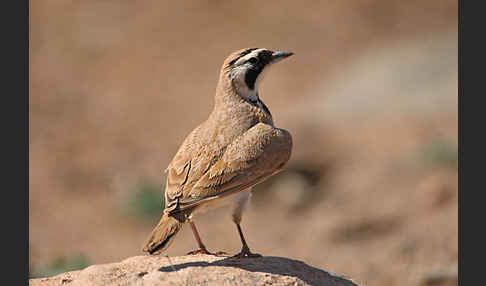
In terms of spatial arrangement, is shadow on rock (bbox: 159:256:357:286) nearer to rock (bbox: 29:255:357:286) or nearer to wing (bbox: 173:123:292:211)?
rock (bbox: 29:255:357:286)

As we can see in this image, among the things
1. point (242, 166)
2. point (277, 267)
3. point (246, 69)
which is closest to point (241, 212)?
point (242, 166)

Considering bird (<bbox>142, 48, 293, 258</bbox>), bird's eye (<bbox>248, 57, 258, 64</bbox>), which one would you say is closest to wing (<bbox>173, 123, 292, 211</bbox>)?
bird (<bbox>142, 48, 293, 258</bbox>)

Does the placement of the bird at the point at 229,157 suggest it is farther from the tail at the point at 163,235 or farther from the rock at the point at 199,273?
the rock at the point at 199,273

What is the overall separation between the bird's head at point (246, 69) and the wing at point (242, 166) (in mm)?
643

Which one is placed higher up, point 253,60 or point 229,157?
point 253,60

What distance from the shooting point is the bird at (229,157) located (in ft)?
21.0

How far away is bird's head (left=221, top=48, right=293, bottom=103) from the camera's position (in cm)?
773

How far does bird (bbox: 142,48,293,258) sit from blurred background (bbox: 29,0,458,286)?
11.1ft

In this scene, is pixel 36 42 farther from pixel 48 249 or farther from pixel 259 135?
pixel 259 135

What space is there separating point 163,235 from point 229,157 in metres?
1.10

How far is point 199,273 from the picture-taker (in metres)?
5.98

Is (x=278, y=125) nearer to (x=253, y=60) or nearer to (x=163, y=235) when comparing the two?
(x=253, y=60)

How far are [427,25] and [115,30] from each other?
10.0 meters

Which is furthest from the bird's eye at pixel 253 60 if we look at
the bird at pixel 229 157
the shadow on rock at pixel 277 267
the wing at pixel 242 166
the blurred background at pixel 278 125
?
the blurred background at pixel 278 125
